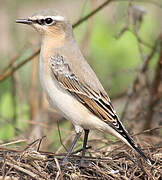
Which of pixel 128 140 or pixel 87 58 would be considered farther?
pixel 87 58

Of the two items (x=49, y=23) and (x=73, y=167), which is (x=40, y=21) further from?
(x=73, y=167)

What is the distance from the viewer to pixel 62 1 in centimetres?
1612

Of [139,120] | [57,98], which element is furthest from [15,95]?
[57,98]

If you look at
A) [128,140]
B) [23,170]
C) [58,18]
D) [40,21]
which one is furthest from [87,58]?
[23,170]

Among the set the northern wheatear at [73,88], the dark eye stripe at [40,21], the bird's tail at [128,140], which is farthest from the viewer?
the dark eye stripe at [40,21]

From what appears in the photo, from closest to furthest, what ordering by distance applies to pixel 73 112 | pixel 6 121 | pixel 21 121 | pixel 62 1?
pixel 73 112 → pixel 6 121 → pixel 21 121 → pixel 62 1

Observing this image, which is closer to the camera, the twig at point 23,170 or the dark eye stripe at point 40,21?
the twig at point 23,170

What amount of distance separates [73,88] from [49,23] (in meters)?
0.94

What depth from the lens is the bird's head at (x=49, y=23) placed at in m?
6.75

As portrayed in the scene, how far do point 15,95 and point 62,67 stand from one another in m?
2.62

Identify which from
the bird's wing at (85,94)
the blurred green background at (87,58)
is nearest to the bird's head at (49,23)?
the bird's wing at (85,94)

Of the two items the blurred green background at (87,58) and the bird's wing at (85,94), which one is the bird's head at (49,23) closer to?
the bird's wing at (85,94)

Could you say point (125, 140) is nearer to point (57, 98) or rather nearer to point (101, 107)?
point (101, 107)

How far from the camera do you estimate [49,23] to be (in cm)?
682
